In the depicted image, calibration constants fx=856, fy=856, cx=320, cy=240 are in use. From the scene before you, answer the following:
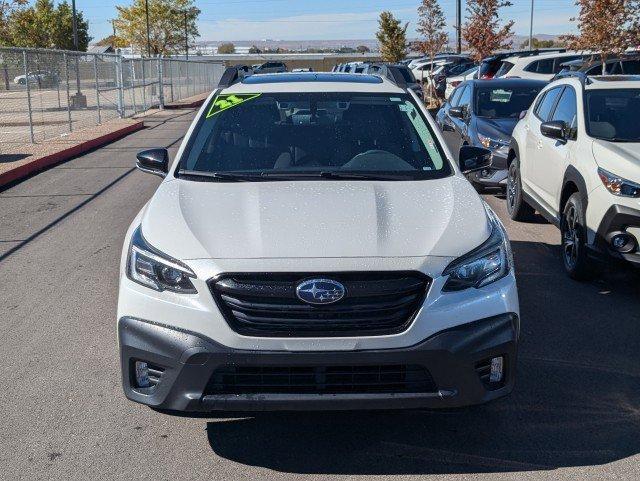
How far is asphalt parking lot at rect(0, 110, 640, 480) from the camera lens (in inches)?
157

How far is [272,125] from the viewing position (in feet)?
18.1

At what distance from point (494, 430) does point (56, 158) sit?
522 inches

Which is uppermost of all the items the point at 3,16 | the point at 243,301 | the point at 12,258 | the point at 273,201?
the point at 3,16

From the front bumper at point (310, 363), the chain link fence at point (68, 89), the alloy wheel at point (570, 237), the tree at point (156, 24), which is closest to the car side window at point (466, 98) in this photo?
the alloy wheel at point (570, 237)

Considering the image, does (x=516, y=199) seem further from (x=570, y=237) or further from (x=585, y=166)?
(x=585, y=166)

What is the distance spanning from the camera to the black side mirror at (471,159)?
219 inches

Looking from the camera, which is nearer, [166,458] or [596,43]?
[166,458]

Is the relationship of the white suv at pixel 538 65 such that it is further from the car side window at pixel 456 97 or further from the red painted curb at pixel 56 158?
the red painted curb at pixel 56 158

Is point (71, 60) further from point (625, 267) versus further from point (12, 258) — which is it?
point (625, 267)

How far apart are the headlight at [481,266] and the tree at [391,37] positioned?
45.7 m

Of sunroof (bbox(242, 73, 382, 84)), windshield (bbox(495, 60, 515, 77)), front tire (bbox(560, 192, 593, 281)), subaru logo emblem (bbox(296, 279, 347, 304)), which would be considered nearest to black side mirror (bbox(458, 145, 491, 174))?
sunroof (bbox(242, 73, 382, 84))

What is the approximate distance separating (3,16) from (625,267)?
21190 mm

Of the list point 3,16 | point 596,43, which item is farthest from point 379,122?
point 3,16

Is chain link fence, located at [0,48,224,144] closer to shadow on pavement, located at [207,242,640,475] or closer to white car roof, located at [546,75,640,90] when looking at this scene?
white car roof, located at [546,75,640,90]
